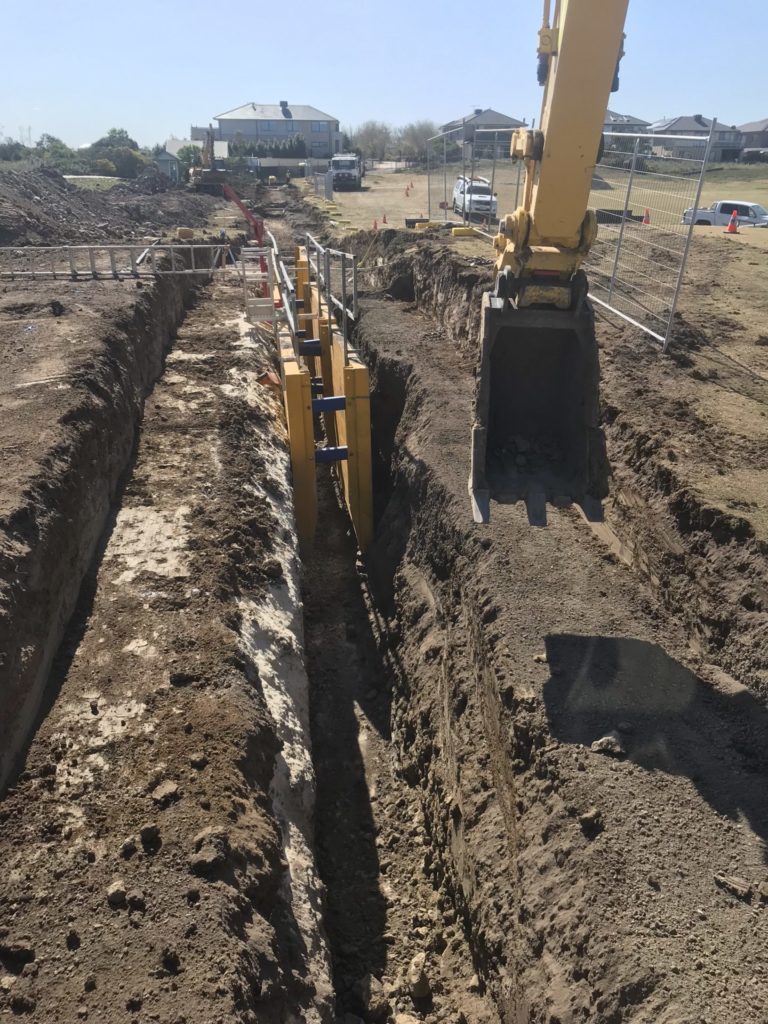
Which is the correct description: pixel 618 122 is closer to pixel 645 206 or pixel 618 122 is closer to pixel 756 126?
pixel 645 206

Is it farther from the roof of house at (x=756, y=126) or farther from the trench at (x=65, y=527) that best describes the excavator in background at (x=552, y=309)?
the roof of house at (x=756, y=126)

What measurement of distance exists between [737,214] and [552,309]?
2003 centimetres

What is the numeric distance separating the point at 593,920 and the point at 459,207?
865 inches

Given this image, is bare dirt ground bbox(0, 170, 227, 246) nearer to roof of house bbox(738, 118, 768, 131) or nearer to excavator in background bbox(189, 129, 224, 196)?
excavator in background bbox(189, 129, 224, 196)

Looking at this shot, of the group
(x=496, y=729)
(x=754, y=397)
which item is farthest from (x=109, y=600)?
(x=754, y=397)

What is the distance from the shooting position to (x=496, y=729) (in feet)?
19.3

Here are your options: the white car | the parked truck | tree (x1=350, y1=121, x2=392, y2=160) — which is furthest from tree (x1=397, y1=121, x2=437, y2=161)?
the white car

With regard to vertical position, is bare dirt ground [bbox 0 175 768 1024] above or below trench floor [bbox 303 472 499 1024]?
above

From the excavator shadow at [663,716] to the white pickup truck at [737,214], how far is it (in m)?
21.1

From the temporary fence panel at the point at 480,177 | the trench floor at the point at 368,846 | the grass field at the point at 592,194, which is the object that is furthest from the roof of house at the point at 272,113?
the trench floor at the point at 368,846

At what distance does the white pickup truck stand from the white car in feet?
22.7

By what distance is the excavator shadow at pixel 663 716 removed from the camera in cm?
481

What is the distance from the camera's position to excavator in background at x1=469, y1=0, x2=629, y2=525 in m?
5.48

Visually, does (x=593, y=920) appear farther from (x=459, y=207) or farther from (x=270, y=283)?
(x=459, y=207)
